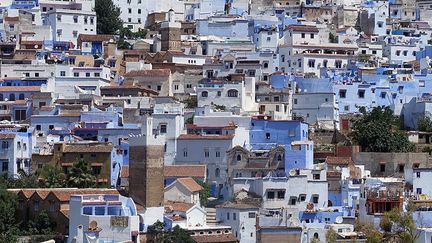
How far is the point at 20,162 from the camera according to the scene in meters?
38.2

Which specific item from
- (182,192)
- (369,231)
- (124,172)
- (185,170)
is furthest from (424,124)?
(124,172)

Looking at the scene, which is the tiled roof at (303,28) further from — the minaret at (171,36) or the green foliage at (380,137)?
the green foliage at (380,137)

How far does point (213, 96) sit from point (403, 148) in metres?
6.59

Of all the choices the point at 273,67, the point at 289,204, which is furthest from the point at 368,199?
the point at 273,67

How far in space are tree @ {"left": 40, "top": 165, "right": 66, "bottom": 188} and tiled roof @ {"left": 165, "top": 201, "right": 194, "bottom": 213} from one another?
2.97 metres

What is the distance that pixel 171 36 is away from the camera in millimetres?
51844

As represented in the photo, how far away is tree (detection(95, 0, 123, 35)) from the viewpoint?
55.0m

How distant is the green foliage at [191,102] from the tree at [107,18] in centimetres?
1049

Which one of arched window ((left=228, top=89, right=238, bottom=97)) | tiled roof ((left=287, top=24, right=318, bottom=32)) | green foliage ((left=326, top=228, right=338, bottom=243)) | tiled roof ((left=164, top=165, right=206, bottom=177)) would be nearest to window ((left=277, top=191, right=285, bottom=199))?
tiled roof ((left=164, top=165, right=206, bottom=177))

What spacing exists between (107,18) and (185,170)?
58.1 feet

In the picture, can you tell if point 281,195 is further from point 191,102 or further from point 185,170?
point 191,102

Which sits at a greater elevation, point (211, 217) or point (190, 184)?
point (190, 184)

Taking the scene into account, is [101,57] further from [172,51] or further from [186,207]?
[186,207]

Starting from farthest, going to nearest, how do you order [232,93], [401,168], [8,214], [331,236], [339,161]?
[232,93] < [401,168] < [339,161] < [8,214] < [331,236]
